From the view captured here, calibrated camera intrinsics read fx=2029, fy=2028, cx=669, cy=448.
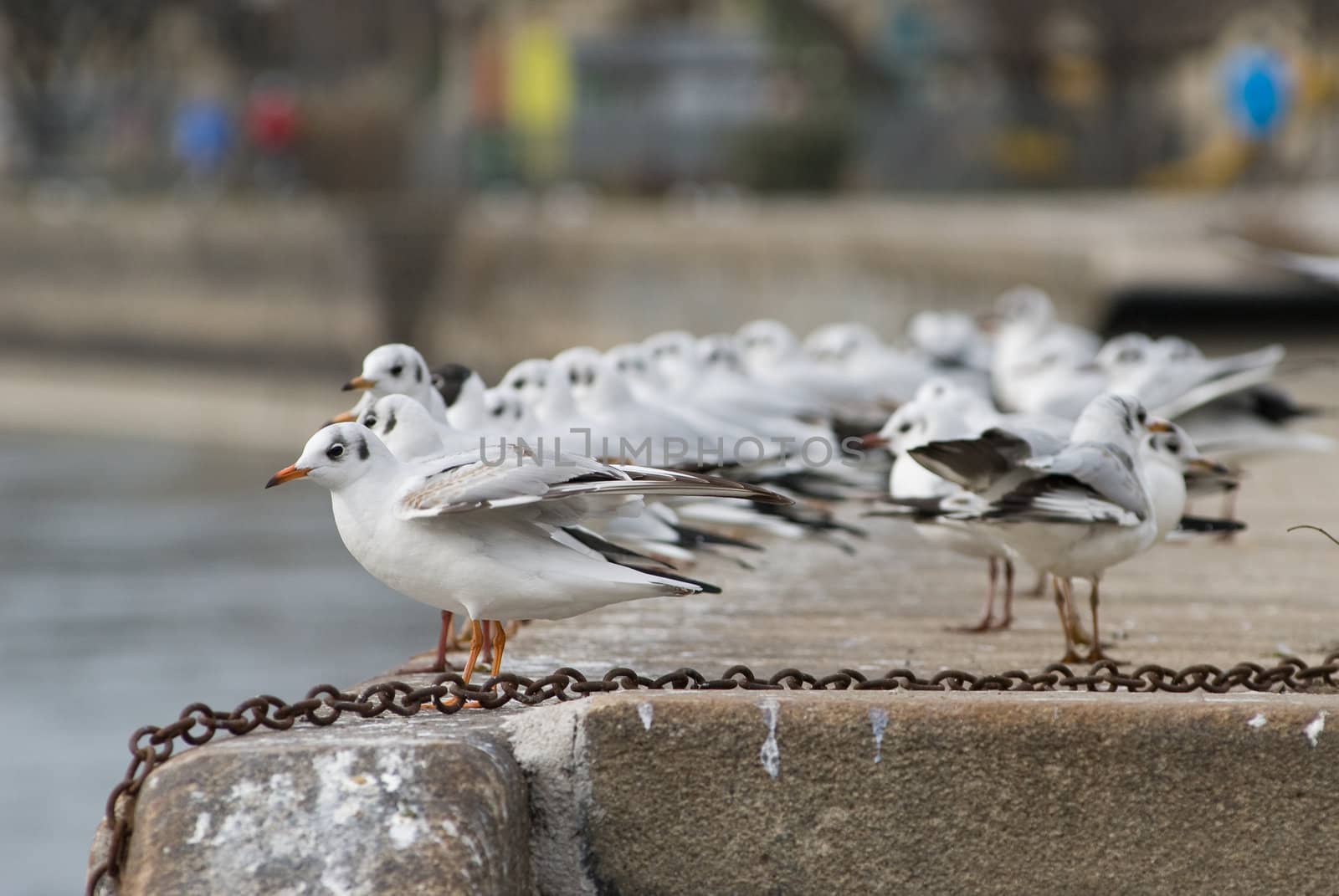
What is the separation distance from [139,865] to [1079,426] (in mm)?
2715

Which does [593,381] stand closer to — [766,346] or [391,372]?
[391,372]

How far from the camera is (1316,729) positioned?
141 inches

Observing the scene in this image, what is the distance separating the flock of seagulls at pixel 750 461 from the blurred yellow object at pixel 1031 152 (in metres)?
19.0

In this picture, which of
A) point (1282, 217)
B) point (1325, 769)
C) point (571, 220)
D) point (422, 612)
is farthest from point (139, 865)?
point (571, 220)

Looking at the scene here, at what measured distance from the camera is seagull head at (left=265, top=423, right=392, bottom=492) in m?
4.27

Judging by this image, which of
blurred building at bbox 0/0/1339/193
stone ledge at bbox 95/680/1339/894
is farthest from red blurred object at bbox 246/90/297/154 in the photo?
stone ledge at bbox 95/680/1339/894

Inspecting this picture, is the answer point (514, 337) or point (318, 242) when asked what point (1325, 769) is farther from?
point (318, 242)

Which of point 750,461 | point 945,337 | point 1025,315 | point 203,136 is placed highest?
point 203,136

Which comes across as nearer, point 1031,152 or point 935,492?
point 935,492

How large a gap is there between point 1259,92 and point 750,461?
69.3ft

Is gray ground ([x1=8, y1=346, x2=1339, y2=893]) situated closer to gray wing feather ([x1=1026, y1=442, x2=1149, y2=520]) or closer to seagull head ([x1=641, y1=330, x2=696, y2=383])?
gray wing feather ([x1=1026, y1=442, x2=1149, y2=520])

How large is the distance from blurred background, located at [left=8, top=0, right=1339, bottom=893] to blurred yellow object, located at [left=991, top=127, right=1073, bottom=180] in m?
0.07

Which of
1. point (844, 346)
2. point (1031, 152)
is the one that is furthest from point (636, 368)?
point (1031, 152)

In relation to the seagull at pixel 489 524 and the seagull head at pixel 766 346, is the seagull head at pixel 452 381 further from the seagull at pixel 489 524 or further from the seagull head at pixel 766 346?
the seagull head at pixel 766 346
